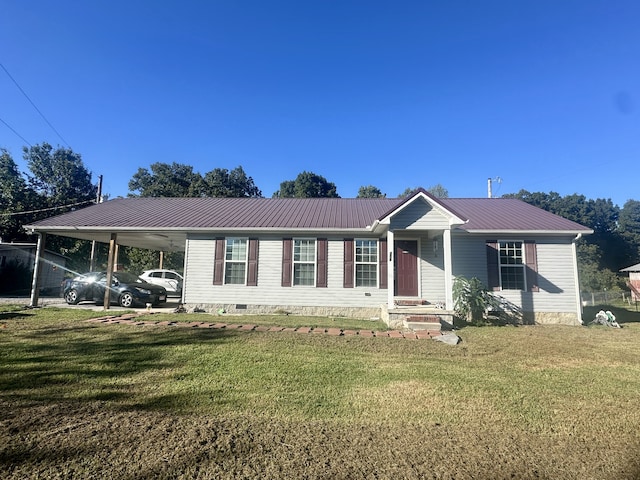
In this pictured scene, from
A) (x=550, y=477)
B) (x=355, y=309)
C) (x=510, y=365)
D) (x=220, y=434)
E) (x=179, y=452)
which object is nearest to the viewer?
(x=550, y=477)

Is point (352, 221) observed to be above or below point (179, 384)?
above

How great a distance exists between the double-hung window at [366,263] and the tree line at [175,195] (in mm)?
20710

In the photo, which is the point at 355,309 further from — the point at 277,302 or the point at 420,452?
the point at 420,452

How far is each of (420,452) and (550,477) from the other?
95 cm

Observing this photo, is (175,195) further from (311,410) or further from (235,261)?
(311,410)

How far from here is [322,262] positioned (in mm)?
11570

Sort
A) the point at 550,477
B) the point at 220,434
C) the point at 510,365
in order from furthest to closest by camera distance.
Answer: the point at 510,365 → the point at 220,434 → the point at 550,477

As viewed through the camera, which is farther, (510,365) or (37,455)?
(510,365)

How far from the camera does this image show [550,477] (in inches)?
101

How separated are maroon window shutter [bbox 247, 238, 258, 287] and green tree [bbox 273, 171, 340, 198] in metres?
28.8

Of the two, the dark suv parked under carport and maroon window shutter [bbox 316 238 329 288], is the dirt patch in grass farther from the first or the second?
the dark suv parked under carport

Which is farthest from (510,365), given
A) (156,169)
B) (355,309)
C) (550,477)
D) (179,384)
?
(156,169)

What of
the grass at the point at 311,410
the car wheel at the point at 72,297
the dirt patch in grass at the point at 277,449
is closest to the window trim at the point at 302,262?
the grass at the point at 311,410

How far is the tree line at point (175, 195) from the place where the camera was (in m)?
26.2
